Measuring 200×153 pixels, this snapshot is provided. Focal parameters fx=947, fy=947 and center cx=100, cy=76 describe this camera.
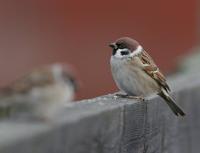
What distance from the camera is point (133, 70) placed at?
6730mm

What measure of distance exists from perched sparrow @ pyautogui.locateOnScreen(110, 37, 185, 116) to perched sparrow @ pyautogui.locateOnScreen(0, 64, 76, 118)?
2183mm

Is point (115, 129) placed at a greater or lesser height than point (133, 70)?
lesser

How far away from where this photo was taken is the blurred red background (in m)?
14.7

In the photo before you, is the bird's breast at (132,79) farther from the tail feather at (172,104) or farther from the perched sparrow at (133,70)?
the tail feather at (172,104)

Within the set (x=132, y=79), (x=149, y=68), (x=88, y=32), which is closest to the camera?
(x=132, y=79)

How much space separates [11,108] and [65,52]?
11.1 meters

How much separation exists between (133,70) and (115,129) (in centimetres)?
184

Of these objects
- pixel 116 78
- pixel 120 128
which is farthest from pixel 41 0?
pixel 120 128

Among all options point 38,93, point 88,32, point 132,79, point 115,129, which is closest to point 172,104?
point 132,79

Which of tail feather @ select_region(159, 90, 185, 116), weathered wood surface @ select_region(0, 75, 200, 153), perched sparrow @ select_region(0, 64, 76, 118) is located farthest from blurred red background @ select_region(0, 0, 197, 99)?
perched sparrow @ select_region(0, 64, 76, 118)

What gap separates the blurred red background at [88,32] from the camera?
1473cm

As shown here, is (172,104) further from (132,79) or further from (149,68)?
(149,68)

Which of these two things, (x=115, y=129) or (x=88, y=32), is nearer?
(x=115, y=129)

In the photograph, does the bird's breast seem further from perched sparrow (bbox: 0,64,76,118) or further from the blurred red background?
the blurred red background
